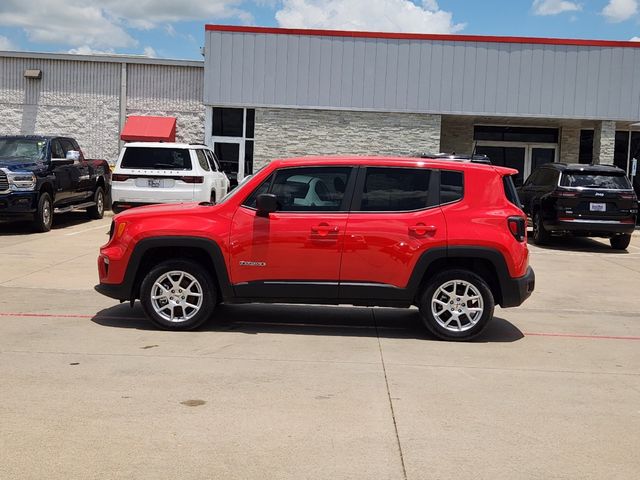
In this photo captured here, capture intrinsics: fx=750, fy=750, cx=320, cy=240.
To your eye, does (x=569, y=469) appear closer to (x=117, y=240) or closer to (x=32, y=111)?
(x=117, y=240)

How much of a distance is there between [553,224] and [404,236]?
30.6 feet

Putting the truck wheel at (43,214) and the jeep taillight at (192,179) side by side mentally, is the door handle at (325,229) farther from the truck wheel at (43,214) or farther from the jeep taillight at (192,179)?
the truck wheel at (43,214)

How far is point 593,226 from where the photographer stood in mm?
15172

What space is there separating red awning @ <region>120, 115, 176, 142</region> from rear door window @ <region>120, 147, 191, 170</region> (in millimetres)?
8975

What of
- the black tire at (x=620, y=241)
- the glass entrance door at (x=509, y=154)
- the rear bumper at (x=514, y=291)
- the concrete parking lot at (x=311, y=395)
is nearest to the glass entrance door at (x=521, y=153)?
the glass entrance door at (x=509, y=154)

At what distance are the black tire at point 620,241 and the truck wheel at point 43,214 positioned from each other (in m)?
12.1

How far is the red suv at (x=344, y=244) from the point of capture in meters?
7.15

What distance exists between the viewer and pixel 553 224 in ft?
51.0

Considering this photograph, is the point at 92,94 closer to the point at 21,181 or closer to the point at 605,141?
the point at 21,181

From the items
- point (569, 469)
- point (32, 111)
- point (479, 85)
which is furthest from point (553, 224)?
point (32, 111)

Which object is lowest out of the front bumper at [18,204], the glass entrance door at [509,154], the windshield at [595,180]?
the front bumper at [18,204]

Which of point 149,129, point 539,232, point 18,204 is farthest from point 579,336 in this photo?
point 149,129

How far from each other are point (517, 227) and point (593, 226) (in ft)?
28.6

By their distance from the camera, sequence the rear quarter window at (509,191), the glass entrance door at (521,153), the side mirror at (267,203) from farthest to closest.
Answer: the glass entrance door at (521,153)
the rear quarter window at (509,191)
the side mirror at (267,203)
